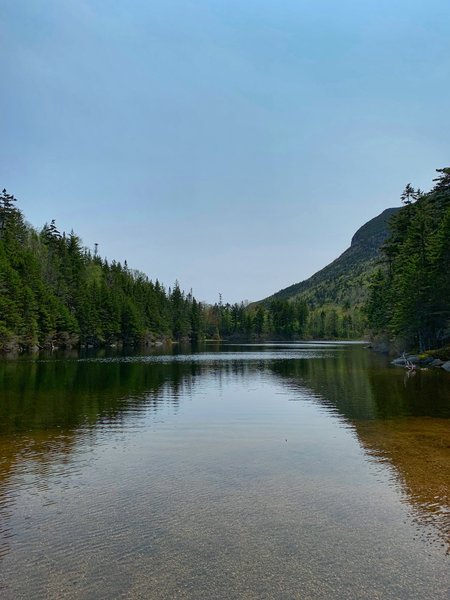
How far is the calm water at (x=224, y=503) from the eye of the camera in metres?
8.09

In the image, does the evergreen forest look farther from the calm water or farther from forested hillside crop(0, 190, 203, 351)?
the calm water

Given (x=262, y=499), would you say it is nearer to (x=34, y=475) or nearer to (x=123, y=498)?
(x=123, y=498)

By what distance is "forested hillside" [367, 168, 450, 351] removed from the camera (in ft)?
→ 170

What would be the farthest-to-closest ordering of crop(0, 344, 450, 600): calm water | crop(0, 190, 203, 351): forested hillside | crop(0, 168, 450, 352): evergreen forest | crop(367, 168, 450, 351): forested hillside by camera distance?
crop(0, 190, 203, 351): forested hillside → crop(0, 168, 450, 352): evergreen forest → crop(367, 168, 450, 351): forested hillside → crop(0, 344, 450, 600): calm water

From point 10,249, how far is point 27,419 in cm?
7981

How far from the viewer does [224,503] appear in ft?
38.9

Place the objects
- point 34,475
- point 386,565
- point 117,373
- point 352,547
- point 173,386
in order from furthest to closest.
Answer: point 117,373 < point 173,386 < point 34,475 < point 352,547 < point 386,565

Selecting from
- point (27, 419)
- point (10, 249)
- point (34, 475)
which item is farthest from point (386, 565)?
point (10, 249)

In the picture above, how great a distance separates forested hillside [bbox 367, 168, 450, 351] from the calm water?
28.8 m

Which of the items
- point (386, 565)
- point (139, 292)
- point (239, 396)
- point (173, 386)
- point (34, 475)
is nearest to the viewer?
point (386, 565)

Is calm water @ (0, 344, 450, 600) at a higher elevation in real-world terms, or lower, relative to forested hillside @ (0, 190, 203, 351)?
lower

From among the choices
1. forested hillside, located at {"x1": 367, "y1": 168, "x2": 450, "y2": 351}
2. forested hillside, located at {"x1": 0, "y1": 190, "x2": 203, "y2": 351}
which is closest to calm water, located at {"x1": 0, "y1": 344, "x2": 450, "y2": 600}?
forested hillside, located at {"x1": 367, "y1": 168, "x2": 450, "y2": 351}

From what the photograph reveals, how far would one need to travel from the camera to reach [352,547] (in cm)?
936

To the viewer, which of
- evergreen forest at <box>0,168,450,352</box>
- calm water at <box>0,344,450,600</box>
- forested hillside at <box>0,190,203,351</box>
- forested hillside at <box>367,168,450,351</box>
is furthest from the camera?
forested hillside at <box>0,190,203,351</box>
